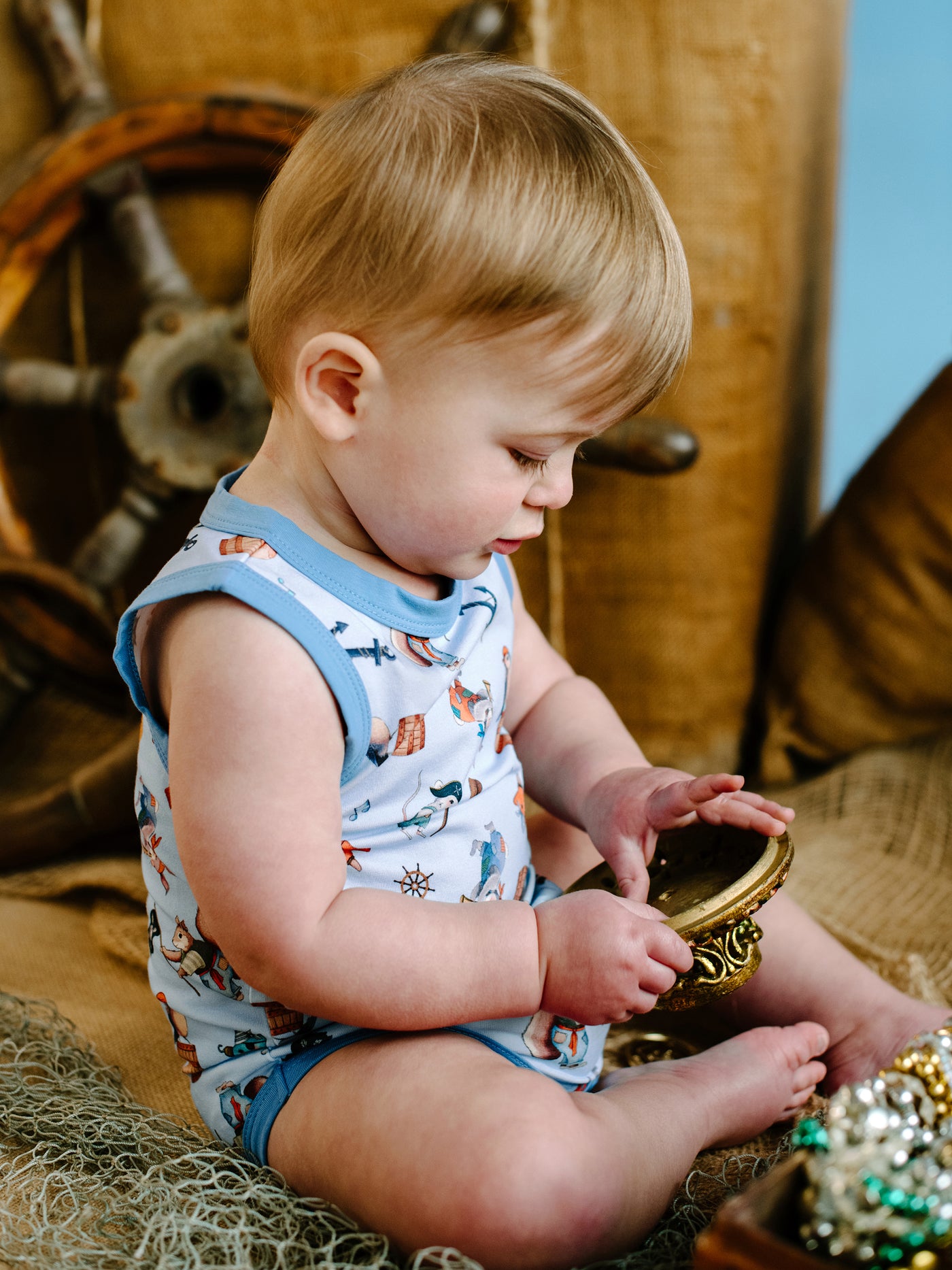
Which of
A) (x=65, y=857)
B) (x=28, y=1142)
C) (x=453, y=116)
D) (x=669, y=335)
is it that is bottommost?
(x=65, y=857)

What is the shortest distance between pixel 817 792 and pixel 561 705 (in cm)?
45

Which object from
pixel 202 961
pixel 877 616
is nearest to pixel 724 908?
pixel 202 961

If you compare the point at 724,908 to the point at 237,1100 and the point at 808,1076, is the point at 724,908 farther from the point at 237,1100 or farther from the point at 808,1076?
the point at 237,1100

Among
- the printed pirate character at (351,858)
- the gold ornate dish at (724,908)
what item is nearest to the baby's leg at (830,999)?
the gold ornate dish at (724,908)

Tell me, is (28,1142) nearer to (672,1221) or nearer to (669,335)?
(672,1221)

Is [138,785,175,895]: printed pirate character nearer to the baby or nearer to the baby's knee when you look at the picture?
the baby

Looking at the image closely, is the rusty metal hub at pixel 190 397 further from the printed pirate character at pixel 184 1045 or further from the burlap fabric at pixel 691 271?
the printed pirate character at pixel 184 1045

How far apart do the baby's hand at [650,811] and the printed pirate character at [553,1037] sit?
3.4 inches

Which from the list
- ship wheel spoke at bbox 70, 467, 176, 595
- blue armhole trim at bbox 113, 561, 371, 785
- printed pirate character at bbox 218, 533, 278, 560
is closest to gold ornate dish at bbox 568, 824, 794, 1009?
blue armhole trim at bbox 113, 561, 371, 785

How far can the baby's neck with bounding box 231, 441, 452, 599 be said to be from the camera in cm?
69

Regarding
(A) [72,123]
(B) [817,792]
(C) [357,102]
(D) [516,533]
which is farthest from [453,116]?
(B) [817,792]

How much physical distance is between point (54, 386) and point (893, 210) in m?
1.09

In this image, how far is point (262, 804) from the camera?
1.93 ft

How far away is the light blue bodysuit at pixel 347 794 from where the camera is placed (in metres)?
0.65
